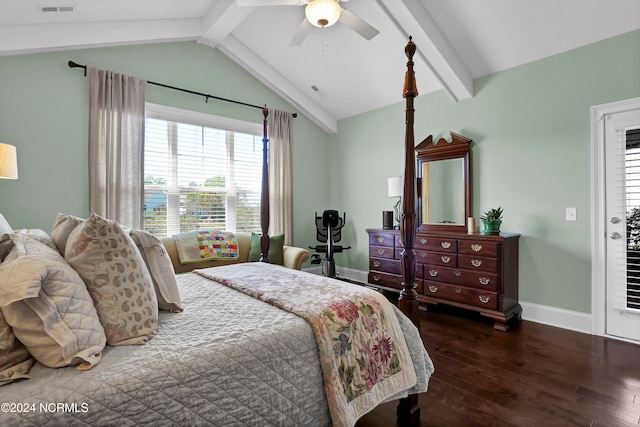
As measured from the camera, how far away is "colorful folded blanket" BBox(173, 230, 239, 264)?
3.56 meters

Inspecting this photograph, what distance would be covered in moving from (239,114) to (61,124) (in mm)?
1958

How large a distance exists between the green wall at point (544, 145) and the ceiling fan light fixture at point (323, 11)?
7.03ft

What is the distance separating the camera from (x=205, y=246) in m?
3.69

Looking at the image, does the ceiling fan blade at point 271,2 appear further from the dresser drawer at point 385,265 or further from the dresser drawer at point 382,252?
the dresser drawer at point 385,265

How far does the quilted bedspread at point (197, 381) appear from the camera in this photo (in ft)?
2.66

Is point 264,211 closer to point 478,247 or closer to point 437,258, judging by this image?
point 437,258

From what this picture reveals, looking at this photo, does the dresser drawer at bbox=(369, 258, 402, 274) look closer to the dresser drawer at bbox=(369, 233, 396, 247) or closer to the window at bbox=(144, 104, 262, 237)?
the dresser drawer at bbox=(369, 233, 396, 247)

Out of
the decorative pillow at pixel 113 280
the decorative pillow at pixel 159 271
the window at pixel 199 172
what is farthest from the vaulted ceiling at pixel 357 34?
the decorative pillow at pixel 113 280

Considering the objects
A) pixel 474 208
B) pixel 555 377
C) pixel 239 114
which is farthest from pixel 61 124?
pixel 555 377

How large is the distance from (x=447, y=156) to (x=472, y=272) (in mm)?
1420

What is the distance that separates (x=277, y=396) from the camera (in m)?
1.14

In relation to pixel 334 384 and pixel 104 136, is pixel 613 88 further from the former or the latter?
pixel 104 136

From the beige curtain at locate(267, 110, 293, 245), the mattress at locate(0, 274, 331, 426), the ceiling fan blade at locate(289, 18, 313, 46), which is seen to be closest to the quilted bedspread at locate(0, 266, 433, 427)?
the mattress at locate(0, 274, 331, 426)

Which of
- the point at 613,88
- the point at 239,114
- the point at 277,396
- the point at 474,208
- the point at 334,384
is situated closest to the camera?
the point at 277,396
